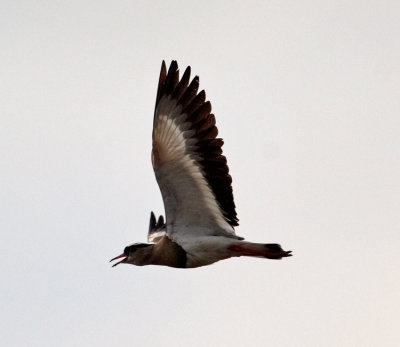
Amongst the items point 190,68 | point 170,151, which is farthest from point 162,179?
point 190,68

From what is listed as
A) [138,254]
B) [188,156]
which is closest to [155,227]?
[138,254]

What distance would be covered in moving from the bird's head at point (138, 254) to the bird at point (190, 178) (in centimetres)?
13

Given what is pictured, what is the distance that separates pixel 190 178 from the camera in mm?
20844

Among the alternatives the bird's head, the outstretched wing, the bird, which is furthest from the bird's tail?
the bird's head

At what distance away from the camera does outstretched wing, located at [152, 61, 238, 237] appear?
2084 centimetres

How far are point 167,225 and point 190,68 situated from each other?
2609 mm

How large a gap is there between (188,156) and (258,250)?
1.93 m

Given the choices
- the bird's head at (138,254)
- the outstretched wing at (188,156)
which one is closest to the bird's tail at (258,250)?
the outstretched wing at (188,156)

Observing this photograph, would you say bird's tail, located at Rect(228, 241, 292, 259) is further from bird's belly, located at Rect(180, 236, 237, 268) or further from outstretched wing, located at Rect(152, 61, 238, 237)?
outstretched wing, located at Rect(152, 61, 238, 237)

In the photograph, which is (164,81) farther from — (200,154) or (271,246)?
(271,246)

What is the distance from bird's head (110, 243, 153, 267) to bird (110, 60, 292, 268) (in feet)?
0.42

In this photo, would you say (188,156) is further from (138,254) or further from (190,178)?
(138,254)

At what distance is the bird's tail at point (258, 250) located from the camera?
2056cm

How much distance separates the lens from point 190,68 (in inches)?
821
